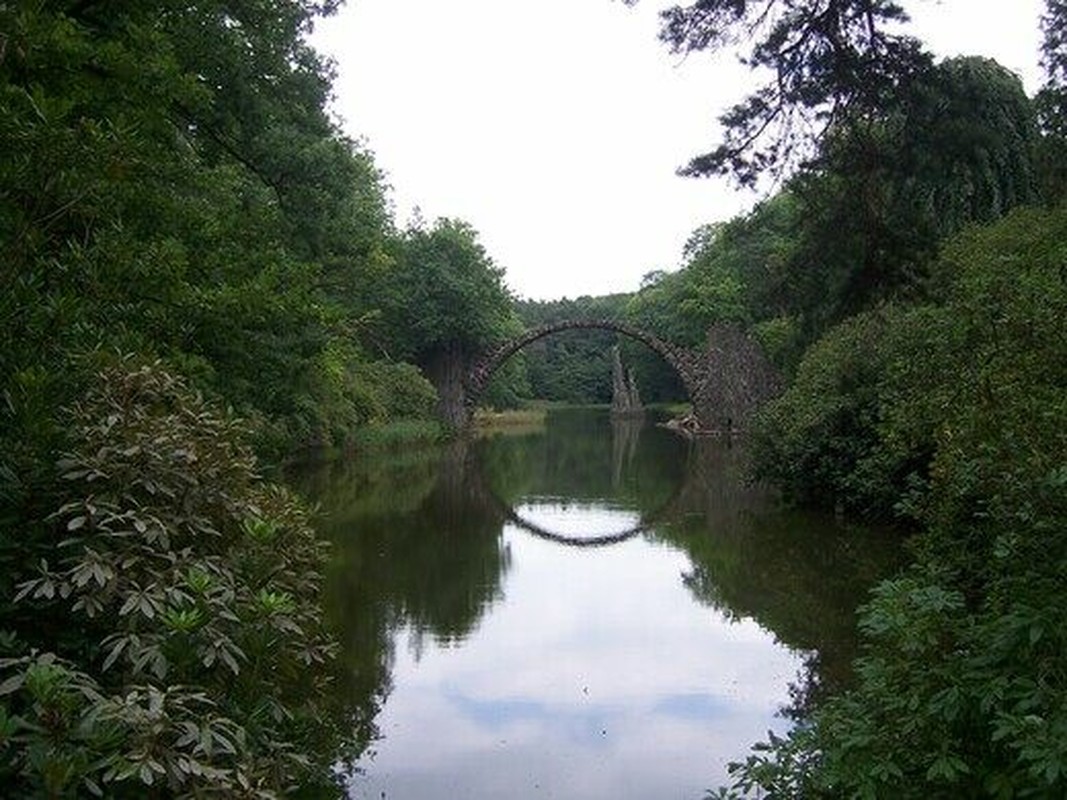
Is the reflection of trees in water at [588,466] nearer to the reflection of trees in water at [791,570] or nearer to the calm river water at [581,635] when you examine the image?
the calm river water at [581,635]

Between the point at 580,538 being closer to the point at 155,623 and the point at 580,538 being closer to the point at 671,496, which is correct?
the point at 671,496

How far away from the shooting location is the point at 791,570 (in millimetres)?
11883

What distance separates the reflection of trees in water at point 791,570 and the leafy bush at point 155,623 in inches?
176

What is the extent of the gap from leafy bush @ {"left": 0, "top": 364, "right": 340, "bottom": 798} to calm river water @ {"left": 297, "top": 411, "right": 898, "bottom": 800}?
2.40 metres

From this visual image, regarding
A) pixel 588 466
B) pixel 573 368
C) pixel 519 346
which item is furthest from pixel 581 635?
pixel 573 368

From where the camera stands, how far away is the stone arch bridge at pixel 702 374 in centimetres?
3584

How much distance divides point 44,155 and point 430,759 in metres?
3.91

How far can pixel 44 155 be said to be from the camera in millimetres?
4066

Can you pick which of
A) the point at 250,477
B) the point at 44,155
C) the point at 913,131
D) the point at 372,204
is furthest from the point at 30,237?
the point at 372,204

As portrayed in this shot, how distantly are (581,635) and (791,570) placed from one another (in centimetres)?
371

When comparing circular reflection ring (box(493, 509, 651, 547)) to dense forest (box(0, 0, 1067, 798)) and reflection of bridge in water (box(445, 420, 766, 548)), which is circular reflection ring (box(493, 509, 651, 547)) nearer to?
reflection of bridge in water (box(445, 420, 766, 548))

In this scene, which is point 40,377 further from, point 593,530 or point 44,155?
point 593,530

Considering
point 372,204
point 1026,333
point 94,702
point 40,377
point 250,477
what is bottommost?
point 94,702

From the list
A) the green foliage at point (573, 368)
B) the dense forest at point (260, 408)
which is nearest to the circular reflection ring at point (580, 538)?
the dense forest at point (260, 408)
